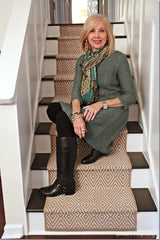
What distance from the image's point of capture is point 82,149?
1.91m

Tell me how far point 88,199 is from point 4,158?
562 mm

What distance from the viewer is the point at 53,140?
1.91m

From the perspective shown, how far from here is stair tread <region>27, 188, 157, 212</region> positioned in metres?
1.54

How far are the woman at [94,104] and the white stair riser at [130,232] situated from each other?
0.51 feet

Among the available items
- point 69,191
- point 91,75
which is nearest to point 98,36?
point 91,75

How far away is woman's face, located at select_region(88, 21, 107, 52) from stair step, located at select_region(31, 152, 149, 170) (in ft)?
2.56

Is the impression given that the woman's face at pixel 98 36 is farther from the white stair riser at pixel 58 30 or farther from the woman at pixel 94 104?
the white stair riser at pixel 58 30

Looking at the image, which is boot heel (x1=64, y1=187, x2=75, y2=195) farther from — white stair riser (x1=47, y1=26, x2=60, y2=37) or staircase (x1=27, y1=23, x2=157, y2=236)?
white stair riser (x1=47, y1=26, x2=60, y2=37)

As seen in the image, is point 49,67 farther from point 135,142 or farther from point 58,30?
point 135,142

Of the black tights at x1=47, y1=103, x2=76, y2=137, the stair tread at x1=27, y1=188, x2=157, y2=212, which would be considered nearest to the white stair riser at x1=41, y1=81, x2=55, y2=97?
the black tights at x1=47, y1=103, x2=76, y2=137

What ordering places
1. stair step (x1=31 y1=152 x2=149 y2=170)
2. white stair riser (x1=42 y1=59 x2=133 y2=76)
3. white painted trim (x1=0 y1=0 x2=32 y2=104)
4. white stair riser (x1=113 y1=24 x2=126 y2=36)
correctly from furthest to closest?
white stair riser (x1=113 y1=24 x2=126 y2=36) < white stair riser (x1=42 y1=59 x2=133 y2=76) < stair step (x1=31 y1=152 x2=149 y2=170) < white painted trim (x1=0 y1=0 x2=32 y2=104)

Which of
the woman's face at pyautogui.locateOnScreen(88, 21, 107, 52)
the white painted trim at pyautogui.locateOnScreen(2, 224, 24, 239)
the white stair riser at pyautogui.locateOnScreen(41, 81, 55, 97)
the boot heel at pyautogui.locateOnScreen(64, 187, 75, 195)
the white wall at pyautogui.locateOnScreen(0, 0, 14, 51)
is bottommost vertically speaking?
the white painted trim at pyautogui.locateOnScreen(2, 224, 24, 239)

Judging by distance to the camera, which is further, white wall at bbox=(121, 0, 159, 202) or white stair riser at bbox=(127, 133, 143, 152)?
white stair riser at bbox=(127, 133, 143, 152)

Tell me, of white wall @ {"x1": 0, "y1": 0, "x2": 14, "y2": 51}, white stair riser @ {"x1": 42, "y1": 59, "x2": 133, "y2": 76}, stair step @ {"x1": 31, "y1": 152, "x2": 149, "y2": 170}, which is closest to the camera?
stair step @ {"x1": 31, "y1": 152, "x2": 149, "y2": 170}
